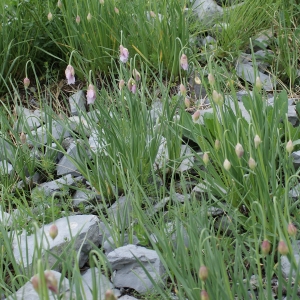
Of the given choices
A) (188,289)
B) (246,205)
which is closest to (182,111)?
(246,205)

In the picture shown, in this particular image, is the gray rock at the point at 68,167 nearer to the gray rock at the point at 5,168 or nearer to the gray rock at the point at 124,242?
the gray rock at the point at 5,168

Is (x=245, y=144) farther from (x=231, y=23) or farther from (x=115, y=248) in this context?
(x=231, y=23)

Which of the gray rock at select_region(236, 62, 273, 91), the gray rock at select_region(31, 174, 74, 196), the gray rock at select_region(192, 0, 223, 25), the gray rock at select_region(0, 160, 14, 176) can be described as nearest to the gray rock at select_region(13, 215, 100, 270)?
the gray rock at select_region(31, 174, 74, 196)

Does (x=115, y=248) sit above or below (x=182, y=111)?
below

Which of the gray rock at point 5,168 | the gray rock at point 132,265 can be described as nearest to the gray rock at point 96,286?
the gray rock at point 132,265

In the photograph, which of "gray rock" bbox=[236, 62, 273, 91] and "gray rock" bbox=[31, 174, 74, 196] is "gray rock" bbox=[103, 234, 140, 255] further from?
"gray rock" bbox=[236, 62, 273, 91]

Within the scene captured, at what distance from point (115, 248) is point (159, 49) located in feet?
4.79

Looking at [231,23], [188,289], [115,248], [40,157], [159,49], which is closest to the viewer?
[188,289]

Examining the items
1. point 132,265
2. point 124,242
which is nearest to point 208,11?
point 124,242

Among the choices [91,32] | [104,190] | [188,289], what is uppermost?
[91,32]

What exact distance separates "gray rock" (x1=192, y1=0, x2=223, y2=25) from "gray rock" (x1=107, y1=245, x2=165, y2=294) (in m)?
2.07

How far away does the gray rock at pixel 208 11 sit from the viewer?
3.51 meters

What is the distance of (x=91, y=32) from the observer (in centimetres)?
309

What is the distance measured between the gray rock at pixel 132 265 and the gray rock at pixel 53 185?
Result: 1.96 feet
